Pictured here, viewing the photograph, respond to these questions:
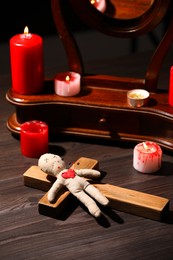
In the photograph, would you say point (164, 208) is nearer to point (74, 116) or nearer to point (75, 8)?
point (74, 116)

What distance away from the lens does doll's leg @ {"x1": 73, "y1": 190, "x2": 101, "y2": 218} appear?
45.0 inches

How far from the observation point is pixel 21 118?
4.64 feet

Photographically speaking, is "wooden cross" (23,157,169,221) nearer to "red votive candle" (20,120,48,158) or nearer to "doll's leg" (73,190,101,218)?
"doll's leg" (73,190,101,218)

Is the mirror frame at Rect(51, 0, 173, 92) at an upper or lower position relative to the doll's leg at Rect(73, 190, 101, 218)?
upper

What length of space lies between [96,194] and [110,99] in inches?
11.2

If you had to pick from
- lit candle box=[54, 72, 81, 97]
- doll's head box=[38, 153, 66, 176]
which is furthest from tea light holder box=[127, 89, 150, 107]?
doll's head box=[38, 153, 66, 176]

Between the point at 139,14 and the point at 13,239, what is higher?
the point at 139,14

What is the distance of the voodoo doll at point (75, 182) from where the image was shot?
3.80 feet

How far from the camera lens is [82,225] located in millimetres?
1145

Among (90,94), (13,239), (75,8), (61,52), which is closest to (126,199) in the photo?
(13,239)

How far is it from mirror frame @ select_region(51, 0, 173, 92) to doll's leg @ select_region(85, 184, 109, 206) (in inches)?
12.6

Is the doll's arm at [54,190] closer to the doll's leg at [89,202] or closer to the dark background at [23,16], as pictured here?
the doll's leg at [89,202]

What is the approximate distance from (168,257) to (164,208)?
0.36ft

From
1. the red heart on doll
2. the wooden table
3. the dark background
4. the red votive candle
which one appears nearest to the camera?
the wooden table
